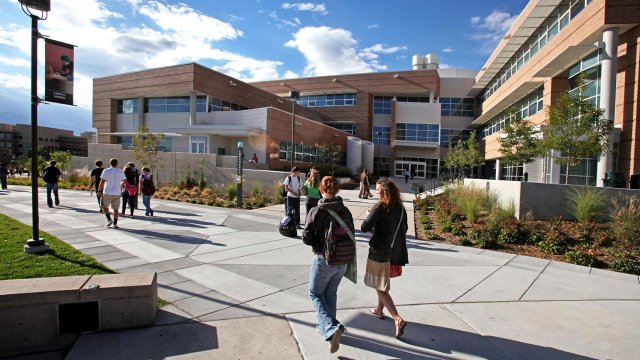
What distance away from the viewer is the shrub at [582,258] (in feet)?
24.3

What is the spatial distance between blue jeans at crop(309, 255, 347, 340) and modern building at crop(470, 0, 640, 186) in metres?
15.8

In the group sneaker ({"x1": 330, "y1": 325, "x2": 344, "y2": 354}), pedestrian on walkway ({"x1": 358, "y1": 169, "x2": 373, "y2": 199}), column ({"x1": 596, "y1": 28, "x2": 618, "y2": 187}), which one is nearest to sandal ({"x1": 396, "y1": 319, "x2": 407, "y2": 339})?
sneaker ({"x1": 330, "y1": 325, "x2": 344, "y2": 354})

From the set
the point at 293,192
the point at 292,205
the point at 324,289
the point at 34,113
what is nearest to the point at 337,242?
the point at 324,289

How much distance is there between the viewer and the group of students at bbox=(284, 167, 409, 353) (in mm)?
3625

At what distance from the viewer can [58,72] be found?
21.2 ft

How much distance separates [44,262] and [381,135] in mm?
46898

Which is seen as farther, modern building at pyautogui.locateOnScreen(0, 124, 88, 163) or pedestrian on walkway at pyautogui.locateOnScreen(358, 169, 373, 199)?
modern building at pyautogui.locateOnScreen(0, 124, 88, 163)

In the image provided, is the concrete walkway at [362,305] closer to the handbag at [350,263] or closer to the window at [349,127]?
the handbag at [350,263]

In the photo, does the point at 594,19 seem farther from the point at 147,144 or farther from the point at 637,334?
the point at 147,144

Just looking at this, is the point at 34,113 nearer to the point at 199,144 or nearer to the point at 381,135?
the point at 199,144

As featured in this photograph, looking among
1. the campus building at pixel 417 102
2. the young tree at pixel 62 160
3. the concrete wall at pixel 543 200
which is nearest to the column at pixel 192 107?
the campus building at pixel 417 102

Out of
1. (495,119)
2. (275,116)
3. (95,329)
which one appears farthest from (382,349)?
(495,119)

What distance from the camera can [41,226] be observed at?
9.06 m

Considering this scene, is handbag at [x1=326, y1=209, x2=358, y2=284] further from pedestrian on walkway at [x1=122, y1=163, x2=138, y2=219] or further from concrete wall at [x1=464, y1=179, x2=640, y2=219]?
pedestrian on walkway at [x1=122, y1=163, x2=138, y2=219]
